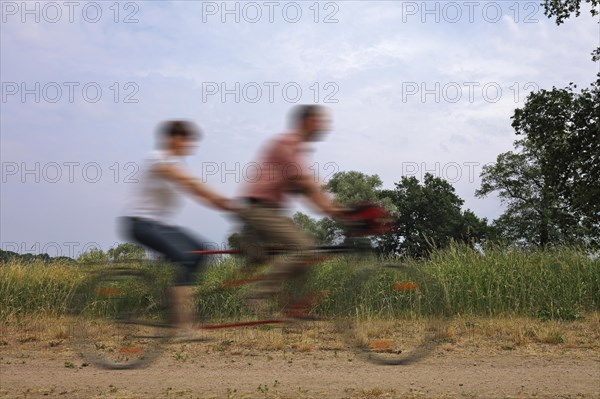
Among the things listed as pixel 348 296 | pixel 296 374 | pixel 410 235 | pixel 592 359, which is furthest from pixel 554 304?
pixel 410 235

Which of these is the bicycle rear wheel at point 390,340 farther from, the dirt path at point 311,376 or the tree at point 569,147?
the tree at point 569,147

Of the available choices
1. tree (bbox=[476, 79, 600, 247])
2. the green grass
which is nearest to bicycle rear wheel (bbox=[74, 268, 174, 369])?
the green grass

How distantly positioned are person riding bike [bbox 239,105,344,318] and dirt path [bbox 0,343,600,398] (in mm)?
4271

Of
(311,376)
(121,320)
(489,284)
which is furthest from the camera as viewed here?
A: (489,284)

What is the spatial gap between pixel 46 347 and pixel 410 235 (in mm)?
41597

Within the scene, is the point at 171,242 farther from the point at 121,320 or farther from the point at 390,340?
the point at 390,340

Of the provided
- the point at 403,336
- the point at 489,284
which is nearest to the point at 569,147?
the point at 489,284

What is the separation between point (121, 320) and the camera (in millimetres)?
7000

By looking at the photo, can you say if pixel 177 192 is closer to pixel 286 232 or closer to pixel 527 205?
pixel 286 232

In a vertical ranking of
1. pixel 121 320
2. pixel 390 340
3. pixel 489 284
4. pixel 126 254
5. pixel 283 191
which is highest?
pixel 283 191

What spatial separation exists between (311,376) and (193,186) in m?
6.35

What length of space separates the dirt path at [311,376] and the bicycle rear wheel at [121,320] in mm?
3189

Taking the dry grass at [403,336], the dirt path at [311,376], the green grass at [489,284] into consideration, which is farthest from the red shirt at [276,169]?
the green grass at [489,284]

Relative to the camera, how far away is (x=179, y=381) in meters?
11.1
